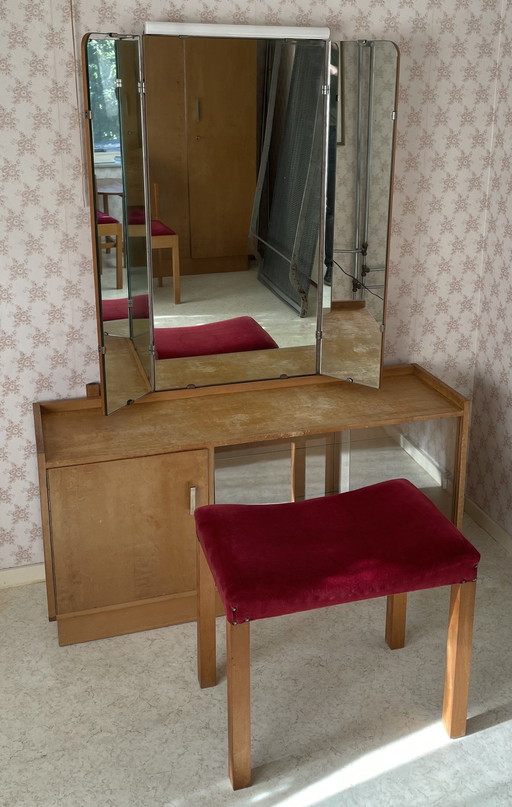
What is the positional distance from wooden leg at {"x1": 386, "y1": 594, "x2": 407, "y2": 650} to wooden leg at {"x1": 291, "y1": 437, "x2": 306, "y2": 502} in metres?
0.41

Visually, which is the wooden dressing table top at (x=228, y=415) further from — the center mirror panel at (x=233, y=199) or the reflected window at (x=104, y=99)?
the reflected window at (x=104, y=99)

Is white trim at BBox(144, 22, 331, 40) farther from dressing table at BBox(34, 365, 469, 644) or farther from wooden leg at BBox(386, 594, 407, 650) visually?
wooden leg at BBox(386, 594, 407, 650)

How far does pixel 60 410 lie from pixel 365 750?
1.32m

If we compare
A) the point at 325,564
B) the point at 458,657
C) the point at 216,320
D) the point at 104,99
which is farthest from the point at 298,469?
the point at 104,99

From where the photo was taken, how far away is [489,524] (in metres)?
3.24

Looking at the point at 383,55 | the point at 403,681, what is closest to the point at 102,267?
the point at 383,55

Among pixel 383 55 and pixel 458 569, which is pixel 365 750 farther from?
pixel 383 55

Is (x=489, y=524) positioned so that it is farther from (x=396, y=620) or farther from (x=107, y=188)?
(x=107, y=188)

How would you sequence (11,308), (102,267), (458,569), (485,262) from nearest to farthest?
(458,569), (102,267), (11,308), (485,262)

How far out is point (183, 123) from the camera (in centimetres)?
254

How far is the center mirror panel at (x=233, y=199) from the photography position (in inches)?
99.8

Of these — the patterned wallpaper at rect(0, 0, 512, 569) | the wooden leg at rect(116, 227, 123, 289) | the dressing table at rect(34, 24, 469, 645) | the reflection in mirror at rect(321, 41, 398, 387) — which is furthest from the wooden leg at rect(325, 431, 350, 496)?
the wooden leg at rect(116, 227, 123, 289)

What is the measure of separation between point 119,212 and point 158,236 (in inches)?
5.5

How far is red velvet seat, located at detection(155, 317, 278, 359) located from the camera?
9.02 ft
